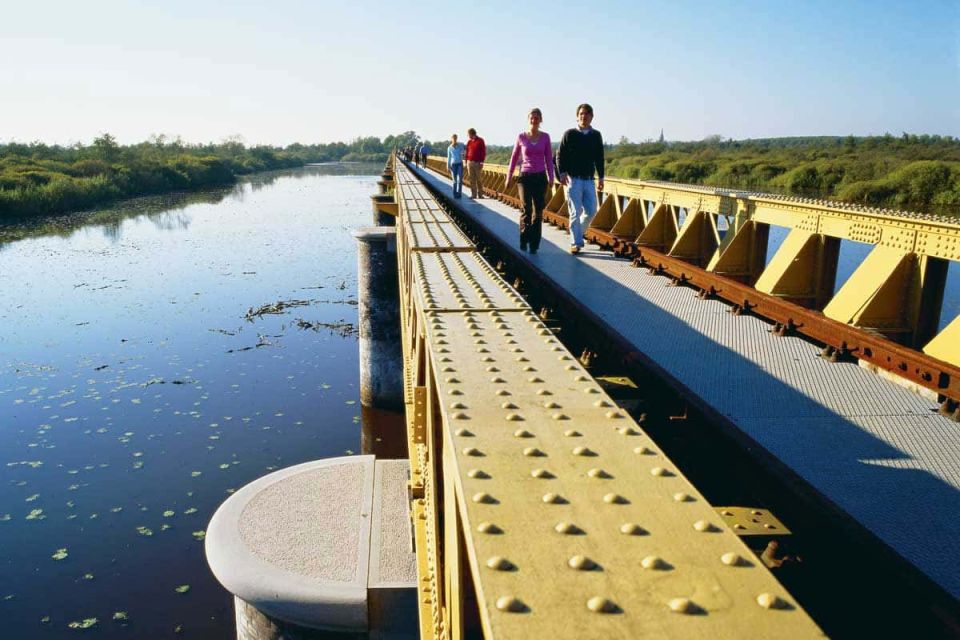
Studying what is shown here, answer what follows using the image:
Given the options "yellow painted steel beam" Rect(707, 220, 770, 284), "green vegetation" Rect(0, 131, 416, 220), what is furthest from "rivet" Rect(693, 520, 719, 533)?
"green vegetation" Rect(0, 131, 416, 220)

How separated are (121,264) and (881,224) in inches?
922

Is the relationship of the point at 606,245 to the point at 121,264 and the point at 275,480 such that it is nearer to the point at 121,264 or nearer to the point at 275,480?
the point at 275,480

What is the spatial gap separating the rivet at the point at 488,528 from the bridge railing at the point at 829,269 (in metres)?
2.91

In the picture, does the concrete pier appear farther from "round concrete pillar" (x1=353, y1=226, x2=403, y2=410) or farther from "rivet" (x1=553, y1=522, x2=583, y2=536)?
"round concrete pillar" (x1=353, y1=226, x2=403, y2=410)

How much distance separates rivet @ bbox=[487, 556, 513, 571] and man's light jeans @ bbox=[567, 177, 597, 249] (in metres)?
6.77

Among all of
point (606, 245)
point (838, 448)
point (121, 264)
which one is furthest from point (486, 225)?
point (121, 264)

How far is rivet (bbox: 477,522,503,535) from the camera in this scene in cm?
132

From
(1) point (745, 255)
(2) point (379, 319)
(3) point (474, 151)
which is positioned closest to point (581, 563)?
(1) point (745, 255)

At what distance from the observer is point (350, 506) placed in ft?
22.0

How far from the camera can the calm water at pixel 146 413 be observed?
7332 millimetres

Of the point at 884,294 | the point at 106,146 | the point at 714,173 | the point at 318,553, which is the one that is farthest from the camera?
the point at 106,146

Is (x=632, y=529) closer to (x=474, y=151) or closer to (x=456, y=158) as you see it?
(x=474, y=151)

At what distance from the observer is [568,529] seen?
1.33m

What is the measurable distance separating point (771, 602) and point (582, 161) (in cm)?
693
